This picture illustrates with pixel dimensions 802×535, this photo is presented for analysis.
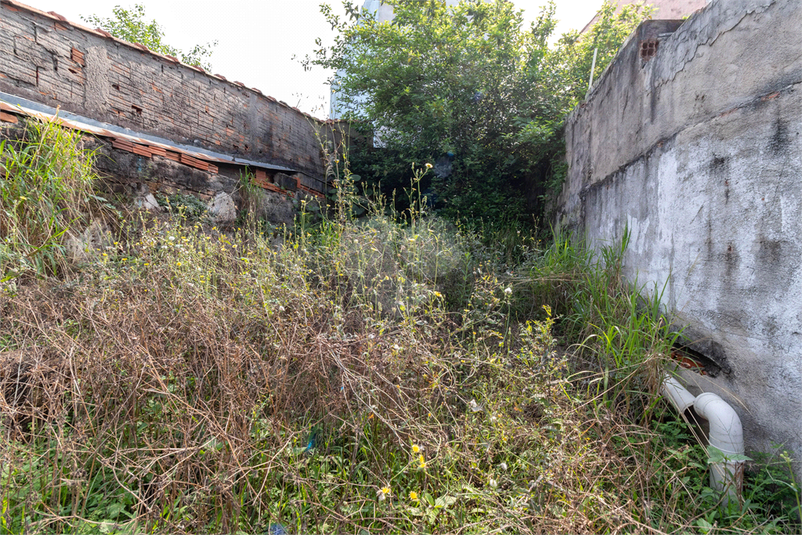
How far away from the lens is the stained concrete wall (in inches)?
72.3

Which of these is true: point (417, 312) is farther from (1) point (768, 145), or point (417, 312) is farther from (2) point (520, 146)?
(2) point (520, 146)

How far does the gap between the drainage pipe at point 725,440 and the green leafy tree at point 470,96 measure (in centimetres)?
395

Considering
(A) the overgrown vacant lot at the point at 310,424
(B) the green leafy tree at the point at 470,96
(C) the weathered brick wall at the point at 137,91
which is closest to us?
(A) the overgrown vacant lot at the point at 310,424

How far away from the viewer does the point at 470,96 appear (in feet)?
19.6

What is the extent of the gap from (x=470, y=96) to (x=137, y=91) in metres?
4.28

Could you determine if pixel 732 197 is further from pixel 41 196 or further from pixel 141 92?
pixel 141 92

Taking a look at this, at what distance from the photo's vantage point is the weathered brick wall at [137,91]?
4352 mm

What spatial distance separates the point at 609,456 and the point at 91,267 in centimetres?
346

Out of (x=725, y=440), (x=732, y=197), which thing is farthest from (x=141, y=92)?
(x=725, y=440)

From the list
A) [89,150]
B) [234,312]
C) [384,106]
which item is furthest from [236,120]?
[234,312]

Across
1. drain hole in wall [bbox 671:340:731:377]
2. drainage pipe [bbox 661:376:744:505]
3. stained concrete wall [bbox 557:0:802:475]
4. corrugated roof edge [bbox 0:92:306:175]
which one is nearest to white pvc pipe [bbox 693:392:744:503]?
drainage pipe [bbox 661:376:744:505]

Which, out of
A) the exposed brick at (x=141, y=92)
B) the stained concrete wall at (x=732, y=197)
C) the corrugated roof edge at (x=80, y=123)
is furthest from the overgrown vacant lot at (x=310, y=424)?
the exposed brick at (x=141, y=92)

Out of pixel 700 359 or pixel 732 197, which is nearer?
pixel 732 197

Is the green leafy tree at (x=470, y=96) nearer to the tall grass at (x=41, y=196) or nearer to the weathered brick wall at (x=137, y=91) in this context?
the weathered brick wall at (x=137, y=91)
